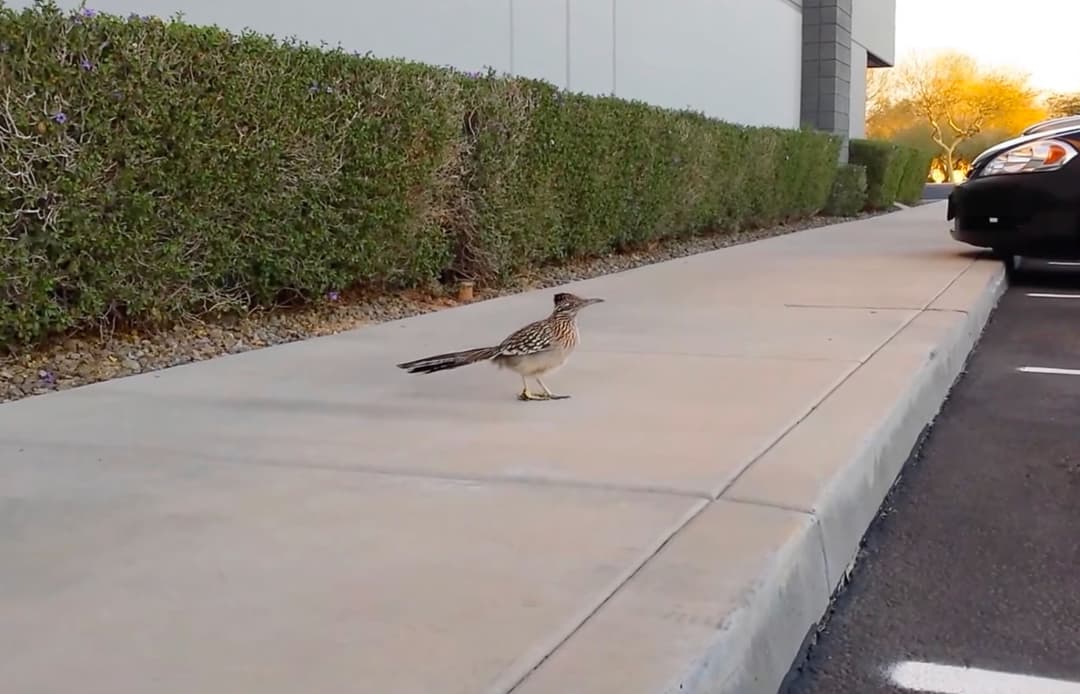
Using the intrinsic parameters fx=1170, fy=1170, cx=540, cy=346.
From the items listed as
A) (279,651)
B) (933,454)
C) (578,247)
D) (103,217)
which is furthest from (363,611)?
(578,247)

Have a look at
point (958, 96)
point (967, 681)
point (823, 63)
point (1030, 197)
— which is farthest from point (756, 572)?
point (958, 96)

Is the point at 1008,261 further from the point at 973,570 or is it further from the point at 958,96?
the point at 958,96

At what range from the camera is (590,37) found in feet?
52.2

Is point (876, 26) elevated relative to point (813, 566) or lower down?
elevated

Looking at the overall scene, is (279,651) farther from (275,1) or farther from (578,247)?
(578,247)

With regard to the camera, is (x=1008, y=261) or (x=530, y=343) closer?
(x=530, y=343)

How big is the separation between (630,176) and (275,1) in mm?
4325

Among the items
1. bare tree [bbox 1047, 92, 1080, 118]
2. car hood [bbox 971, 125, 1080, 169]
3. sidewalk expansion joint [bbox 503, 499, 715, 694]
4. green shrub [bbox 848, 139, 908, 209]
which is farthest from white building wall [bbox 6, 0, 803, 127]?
bare tree [bbox 1047, 92, 1080, 118]

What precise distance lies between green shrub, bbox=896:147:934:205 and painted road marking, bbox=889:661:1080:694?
26.6 metres

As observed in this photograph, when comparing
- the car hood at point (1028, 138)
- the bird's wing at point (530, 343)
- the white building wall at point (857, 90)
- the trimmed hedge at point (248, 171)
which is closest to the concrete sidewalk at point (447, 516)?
the bird's wing at point (530, 343)

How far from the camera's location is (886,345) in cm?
653

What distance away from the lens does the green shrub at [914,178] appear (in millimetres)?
28766

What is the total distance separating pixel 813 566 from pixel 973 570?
674mm

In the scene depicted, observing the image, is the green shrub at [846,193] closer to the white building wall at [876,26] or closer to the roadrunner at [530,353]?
the white building wall at [876,26]
